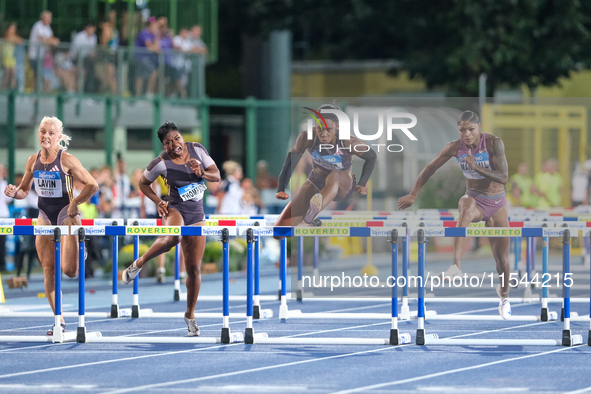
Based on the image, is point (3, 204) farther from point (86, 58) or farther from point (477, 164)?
point (477, 164)

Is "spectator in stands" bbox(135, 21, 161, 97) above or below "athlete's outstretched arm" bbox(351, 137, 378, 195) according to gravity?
above

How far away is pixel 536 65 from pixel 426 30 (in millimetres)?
3096

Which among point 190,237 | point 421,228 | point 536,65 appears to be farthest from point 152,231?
point 536,65

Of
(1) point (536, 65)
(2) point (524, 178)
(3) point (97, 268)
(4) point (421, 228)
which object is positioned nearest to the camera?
(4) point (421, 228)

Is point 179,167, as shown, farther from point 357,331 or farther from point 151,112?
point 151,112

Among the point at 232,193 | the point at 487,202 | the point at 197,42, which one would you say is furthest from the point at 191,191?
the point at 197,42

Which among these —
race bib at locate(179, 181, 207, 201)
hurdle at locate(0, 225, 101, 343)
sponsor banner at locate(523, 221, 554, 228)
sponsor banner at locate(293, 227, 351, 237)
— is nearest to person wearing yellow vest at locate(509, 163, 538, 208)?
sponsor banner at locate(523, 221, 554, 228)

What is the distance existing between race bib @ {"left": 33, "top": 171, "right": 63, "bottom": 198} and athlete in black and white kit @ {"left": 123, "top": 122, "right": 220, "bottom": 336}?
84cm

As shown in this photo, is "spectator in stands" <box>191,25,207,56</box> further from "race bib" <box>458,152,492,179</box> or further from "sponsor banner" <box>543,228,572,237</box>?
"sponsor banner" <box>543,228,572,237</box>

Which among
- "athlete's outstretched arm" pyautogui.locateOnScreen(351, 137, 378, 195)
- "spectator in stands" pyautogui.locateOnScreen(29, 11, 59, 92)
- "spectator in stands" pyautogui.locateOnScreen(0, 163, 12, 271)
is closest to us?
"athlete's outstretched arm" pyautogui.locateOnScreen(351, 137, 378, 195)

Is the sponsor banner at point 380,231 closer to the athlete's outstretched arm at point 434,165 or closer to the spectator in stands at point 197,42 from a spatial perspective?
the athlete's outstretched arm at point 434,165

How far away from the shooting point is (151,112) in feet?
82.7

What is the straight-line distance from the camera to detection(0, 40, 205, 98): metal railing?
23359 mm

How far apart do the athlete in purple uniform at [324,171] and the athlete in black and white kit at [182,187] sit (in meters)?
0.98
